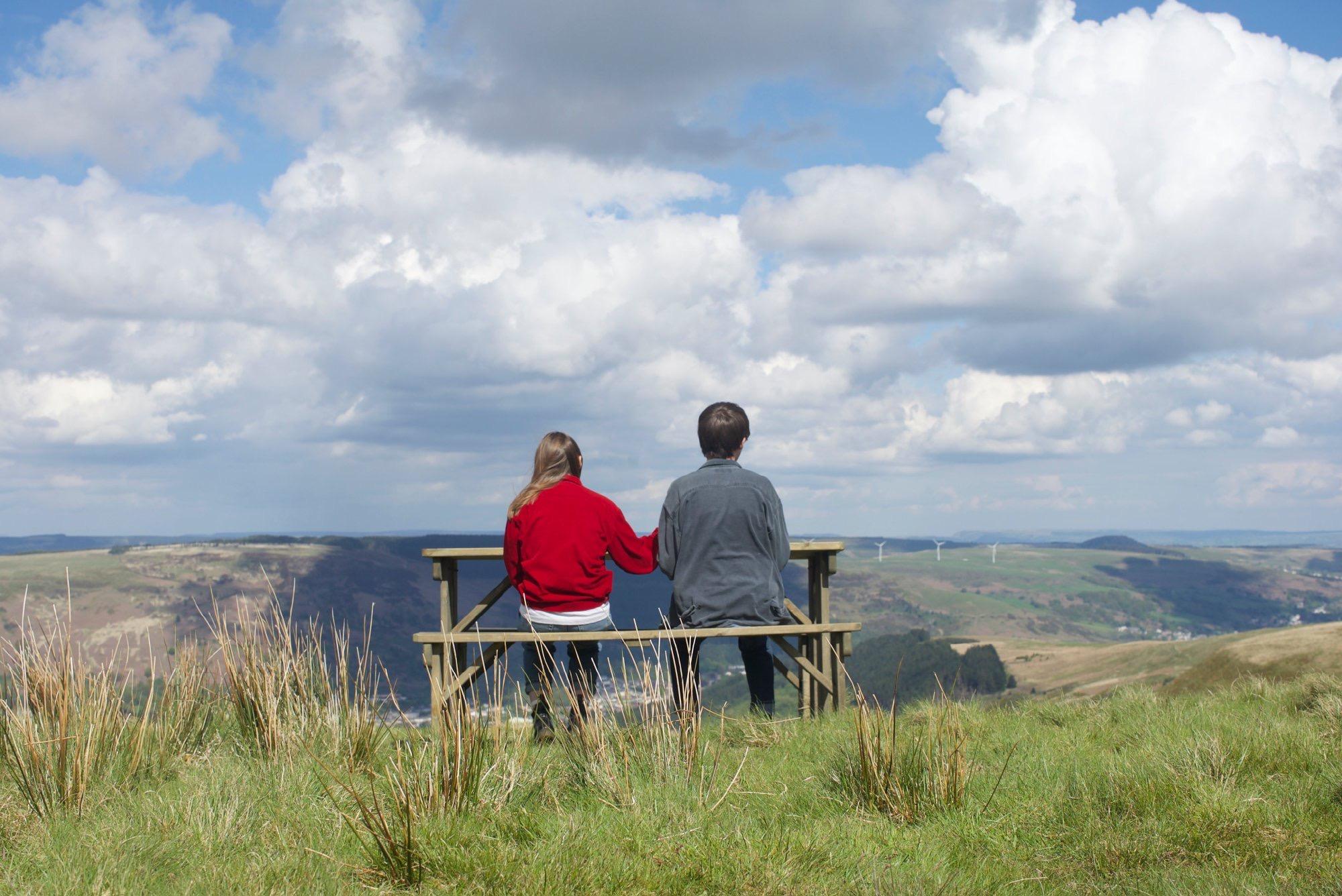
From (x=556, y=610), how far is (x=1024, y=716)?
10.5 feet

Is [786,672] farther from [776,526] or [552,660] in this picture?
[552,660]

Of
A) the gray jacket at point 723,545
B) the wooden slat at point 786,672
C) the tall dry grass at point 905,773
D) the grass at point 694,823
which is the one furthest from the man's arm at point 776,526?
the tall dry grass at point 905,773

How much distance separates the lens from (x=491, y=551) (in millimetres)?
7117

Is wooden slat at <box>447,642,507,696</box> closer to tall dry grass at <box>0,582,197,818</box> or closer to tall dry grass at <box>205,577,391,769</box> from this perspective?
tall dry grass at <box>205,577,391,769</box>

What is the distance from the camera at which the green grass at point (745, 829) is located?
10.8 ft

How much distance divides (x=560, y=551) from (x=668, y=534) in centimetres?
83

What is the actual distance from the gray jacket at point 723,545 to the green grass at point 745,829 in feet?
5.21

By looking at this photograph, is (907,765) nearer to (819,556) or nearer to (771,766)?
(771,766)

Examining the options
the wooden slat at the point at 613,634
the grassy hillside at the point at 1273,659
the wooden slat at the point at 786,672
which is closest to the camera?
the wooden slat at the point at 613,634

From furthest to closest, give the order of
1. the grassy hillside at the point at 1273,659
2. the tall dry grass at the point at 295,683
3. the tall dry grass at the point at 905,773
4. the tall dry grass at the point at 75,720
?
the grassy hillside at the point at 1273,659
the tall dry grass at the point at 295,683
the tall dry grass at the point at 75,720
the tall dry grass at the point at 905,773

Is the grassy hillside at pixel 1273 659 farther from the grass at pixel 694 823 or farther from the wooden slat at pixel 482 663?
the wooden slat at pixel 482 663

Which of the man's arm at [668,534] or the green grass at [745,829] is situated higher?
the man's arm at [668,534]

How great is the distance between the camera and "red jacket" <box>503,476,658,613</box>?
6.31 metres

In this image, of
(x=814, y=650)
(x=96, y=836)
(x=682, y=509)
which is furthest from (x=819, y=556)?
→ (x=96, y=836)
